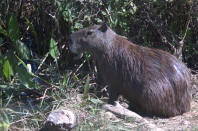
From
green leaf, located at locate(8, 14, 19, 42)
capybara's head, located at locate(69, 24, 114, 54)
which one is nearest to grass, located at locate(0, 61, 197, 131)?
capybara's head, located at locate(69, 24, 114, 54)

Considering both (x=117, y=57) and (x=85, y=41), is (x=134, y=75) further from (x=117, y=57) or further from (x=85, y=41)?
(x=85, y=41)

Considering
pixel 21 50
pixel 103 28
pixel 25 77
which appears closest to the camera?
pixel 103 28

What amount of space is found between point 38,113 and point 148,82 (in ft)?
→ 4.42

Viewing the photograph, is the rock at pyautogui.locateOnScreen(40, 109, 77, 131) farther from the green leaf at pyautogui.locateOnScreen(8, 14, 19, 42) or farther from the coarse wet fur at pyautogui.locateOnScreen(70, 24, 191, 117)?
the green leaf at pyautogui.locateOnScreen(8, 14, 19, 42)

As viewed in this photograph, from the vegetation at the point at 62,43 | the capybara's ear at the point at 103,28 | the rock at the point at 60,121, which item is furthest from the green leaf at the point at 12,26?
the rock at the point at 60,121

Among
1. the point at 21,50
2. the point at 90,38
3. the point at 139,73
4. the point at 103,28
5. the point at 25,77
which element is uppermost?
the point at 103,28

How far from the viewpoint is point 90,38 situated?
5176 millimetres

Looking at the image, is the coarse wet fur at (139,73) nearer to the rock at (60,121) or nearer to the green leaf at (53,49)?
the green leaf at (53,49)

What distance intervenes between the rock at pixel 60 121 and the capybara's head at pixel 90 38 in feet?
3.72

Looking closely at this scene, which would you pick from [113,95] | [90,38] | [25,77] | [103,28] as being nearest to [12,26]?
[25,77]

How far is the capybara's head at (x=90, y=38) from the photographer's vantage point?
5145mm

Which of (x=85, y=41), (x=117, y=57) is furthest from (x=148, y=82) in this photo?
(x=85, y=41)

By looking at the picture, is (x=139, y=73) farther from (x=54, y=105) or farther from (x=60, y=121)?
(x=60, y=121)

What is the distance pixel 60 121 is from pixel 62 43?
6.83 feet
